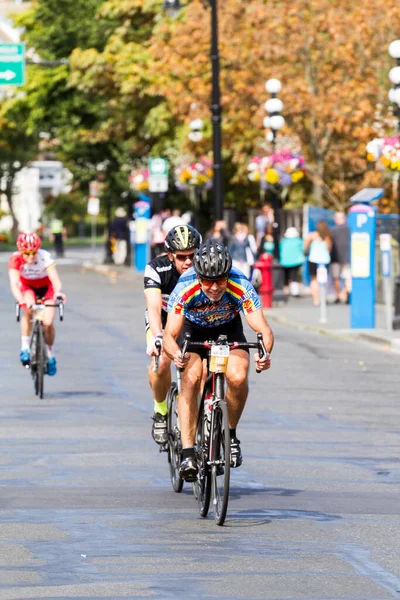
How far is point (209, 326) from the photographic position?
31.5 ft

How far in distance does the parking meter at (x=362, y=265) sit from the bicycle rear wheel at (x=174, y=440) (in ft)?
48.5

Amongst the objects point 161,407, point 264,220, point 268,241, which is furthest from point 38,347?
point 264,220

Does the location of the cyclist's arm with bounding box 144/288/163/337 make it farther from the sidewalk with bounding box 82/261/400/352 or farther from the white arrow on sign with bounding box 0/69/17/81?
the white arrow on sign with bounding box 0/69/17/81

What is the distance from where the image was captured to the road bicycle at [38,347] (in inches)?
627

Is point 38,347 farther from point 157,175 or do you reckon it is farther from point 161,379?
point 157,175

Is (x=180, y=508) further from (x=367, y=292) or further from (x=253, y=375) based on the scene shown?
(x=367, y=292)

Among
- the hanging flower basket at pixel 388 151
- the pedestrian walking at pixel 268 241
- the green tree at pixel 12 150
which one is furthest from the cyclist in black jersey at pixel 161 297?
the green tree at pixel 12 150

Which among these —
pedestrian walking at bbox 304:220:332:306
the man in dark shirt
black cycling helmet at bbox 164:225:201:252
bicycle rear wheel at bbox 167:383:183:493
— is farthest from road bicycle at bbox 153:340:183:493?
the man in dark shirt

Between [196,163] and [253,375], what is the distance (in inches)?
1086

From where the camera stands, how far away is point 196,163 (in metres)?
46.1

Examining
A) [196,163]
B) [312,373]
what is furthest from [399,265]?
[196,163]

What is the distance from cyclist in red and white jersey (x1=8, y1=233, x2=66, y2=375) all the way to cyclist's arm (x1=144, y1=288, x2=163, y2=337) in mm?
5613

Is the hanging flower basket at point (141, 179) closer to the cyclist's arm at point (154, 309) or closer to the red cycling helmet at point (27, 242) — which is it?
the red cycling helmet at point (27, 242)

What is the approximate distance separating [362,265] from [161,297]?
15.0 metres
